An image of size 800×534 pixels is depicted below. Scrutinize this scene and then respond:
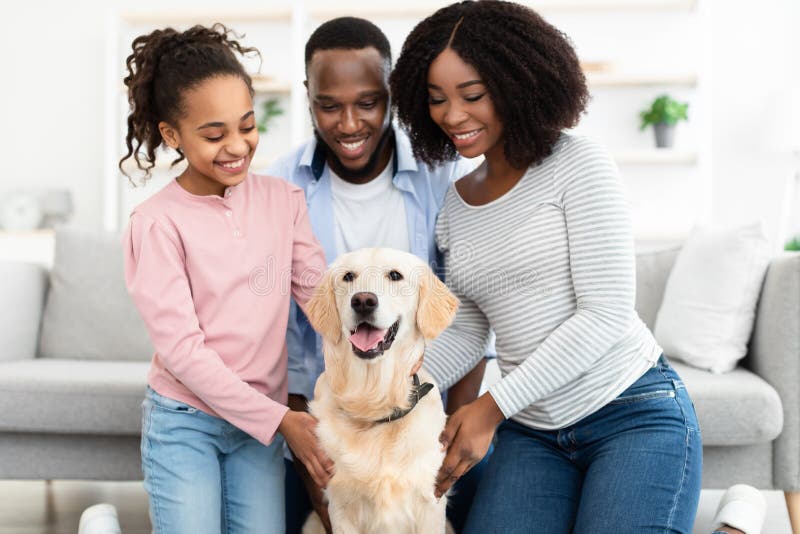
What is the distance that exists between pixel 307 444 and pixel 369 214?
2.71ft

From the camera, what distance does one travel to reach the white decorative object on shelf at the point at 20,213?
5.69 m

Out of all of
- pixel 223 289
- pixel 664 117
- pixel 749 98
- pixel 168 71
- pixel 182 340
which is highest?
pixel 749 98

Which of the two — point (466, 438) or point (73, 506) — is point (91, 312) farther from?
point (466, 438)

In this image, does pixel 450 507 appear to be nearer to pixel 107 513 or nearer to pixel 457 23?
pixel 107 513

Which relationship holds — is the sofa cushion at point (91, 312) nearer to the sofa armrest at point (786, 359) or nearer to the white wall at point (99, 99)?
the sofa armrest at point (786, 359)

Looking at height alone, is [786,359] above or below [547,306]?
below

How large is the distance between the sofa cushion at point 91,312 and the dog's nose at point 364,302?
70.8 inches

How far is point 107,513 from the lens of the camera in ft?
6.75

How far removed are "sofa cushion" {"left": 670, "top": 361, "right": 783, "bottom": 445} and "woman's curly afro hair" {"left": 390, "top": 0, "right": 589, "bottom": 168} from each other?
1.11 metres

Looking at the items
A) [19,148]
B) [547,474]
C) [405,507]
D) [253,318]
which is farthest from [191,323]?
[19,148]

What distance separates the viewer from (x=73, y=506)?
120 inches

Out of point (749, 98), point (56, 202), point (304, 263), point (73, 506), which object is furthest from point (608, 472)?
point (56, 202)

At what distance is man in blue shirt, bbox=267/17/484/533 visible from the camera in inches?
81.7

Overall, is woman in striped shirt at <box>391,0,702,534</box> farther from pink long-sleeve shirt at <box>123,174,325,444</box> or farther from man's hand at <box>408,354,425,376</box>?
pink long-sleeve shirt at <box>123,174,325,444</box>
